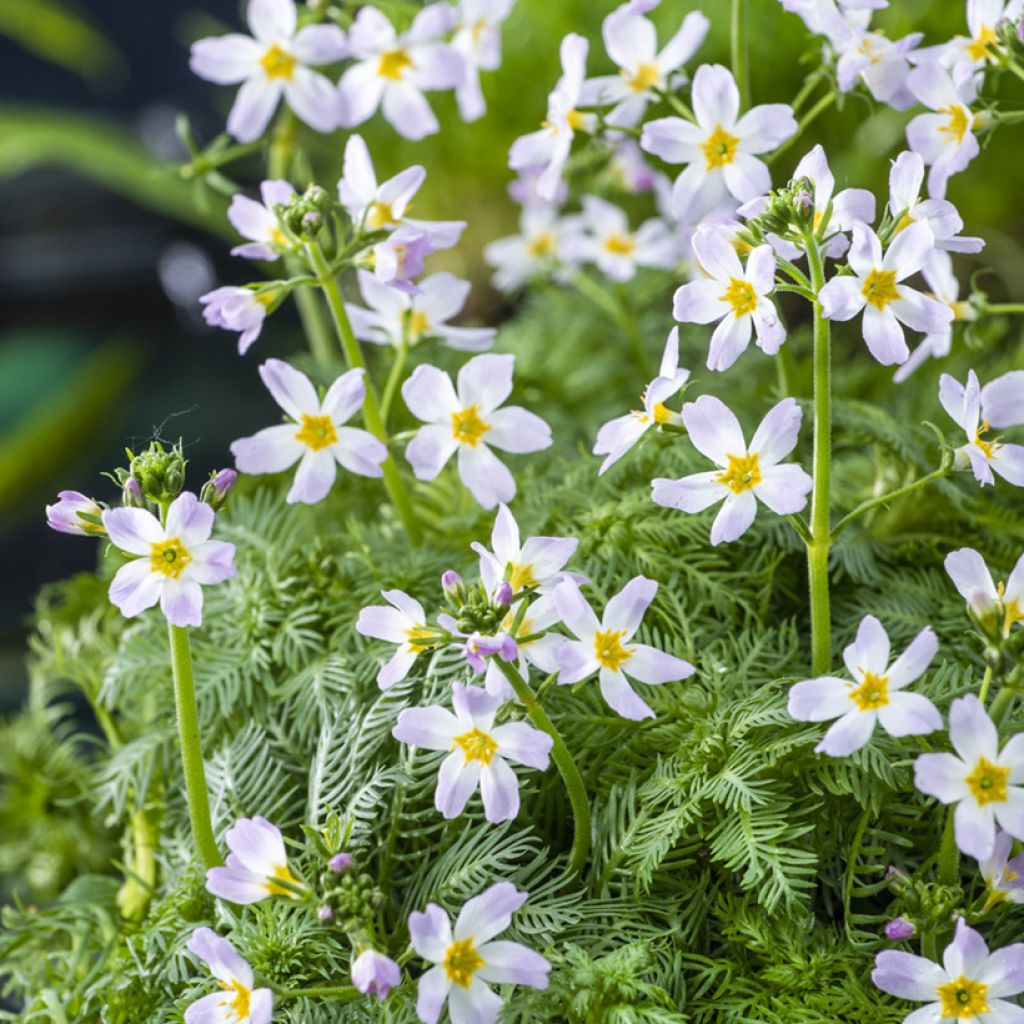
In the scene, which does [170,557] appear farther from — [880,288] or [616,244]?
[616,244]

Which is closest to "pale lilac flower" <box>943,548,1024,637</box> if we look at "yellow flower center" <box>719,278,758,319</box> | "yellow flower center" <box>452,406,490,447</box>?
"yellow flower center" <box>719,278,758,319</box>

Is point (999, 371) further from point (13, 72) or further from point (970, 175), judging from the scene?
point (13, 72)

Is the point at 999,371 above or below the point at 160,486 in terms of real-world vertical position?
below

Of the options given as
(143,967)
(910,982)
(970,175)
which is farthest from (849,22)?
(970,175)

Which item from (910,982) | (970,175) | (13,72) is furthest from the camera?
(13,72)

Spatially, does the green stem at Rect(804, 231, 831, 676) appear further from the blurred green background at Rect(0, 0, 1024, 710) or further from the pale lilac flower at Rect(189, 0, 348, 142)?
the blurred green background at Rect(0, 0, 1024, 710)

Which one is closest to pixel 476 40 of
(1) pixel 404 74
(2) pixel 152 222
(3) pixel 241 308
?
(1) pixel 404 74
